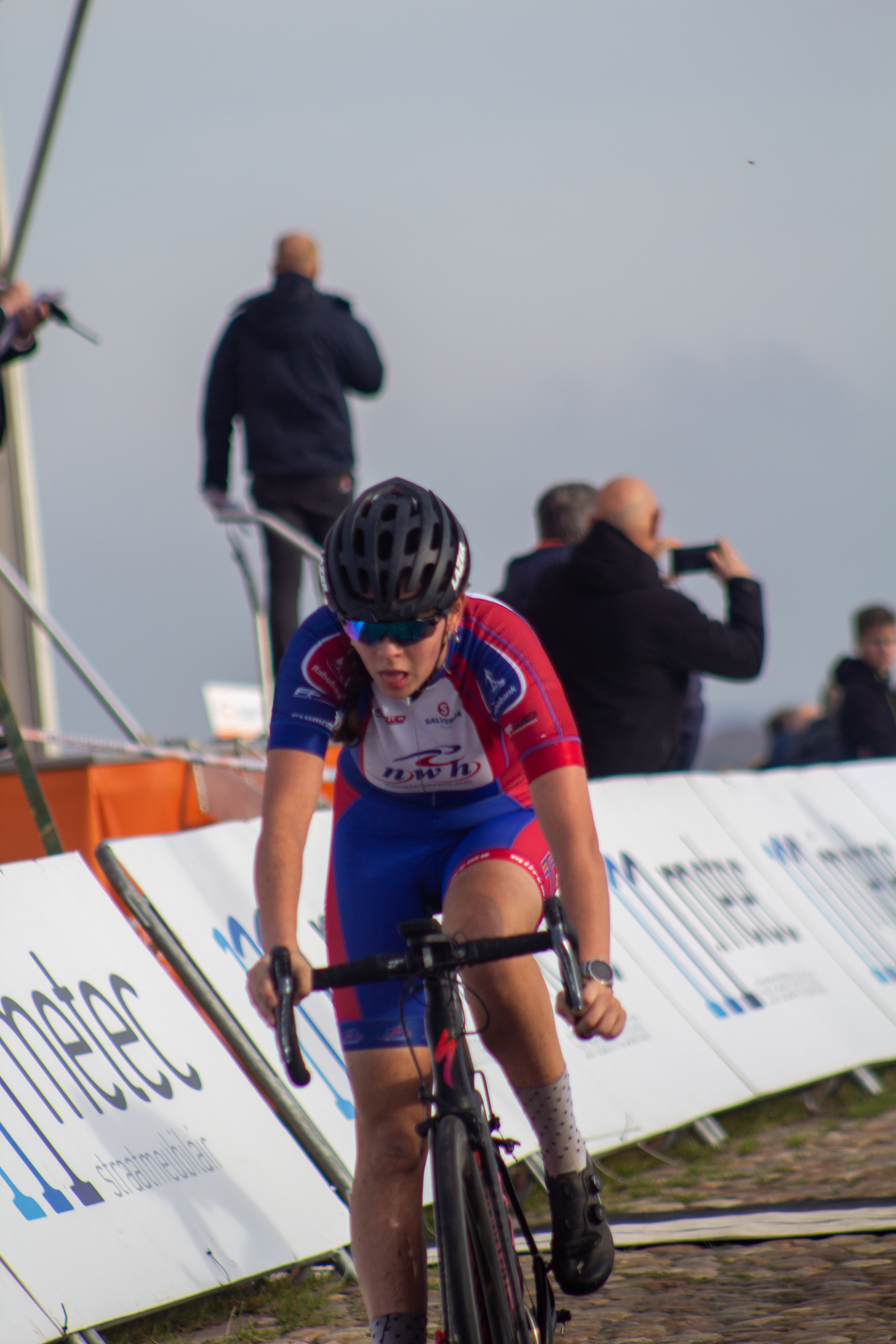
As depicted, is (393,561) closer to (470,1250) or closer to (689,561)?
(470,1250)

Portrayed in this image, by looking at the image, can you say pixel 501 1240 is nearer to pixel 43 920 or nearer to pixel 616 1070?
pixel 43 920

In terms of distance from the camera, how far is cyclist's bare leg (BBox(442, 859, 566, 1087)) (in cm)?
315

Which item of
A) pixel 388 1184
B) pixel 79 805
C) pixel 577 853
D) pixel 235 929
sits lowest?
pixel 79 805

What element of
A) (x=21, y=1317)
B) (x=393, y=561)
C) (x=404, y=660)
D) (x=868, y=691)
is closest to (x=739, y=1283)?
(x=21, y=1317)

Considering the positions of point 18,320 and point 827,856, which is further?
point 827,856

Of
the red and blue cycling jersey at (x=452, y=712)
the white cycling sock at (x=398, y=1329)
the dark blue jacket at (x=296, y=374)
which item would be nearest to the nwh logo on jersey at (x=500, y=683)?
the red and blue cycling jersey at (x=452, y=712)

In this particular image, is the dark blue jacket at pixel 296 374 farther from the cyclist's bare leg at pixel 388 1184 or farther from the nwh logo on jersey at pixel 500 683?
the cyclist's bare leg at pixel 388 1184

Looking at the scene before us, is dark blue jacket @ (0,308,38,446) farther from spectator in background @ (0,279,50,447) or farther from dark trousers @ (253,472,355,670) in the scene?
dark trousers @ (253,472,355,670)

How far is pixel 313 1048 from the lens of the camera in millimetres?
4695

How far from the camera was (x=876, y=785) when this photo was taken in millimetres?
8641

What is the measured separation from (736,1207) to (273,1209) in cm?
155

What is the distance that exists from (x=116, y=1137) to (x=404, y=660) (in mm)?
1601

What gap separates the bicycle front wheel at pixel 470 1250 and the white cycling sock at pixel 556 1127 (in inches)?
19.9

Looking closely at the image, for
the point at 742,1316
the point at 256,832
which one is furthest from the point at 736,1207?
the point at 256,832
